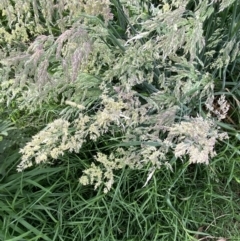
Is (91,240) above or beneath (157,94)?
beneath

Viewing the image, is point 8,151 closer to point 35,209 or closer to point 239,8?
point 35,209

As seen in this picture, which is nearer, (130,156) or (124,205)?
(130,156)

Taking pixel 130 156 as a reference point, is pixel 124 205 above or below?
below

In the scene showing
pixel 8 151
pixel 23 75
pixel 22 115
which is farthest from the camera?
pixel 22 115

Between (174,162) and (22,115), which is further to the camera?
(22,115)

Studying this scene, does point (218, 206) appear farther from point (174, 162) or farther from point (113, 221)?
point (113, 221)

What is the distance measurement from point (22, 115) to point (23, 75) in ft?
2.49

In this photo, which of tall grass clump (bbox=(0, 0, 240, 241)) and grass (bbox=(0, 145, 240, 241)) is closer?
tall grass clump (bbox=(0, 0, 240, 241))

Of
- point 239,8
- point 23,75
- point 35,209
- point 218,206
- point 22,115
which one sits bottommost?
point 218,206

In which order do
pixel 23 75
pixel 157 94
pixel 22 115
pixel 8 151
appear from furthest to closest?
pixel 22 115 → pixel 8 151 → pixel 157 94 → pixel 23 75

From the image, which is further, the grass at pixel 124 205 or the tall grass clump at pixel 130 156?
the grass at pixel 124 205

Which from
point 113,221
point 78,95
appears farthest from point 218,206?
point 78,95

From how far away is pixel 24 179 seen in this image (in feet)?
5.72

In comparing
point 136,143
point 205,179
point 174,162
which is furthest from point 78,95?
point 205,179
